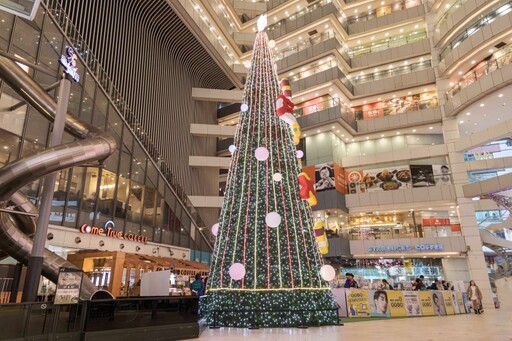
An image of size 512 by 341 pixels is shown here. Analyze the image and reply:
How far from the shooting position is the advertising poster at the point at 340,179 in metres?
23.3

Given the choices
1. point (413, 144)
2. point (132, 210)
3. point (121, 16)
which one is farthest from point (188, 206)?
point (413, 144)

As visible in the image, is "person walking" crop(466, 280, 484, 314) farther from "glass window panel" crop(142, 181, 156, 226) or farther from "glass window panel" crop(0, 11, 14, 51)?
"glass window panel" crop(0, 11, 14, 51)

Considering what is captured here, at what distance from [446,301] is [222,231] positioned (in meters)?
10.5

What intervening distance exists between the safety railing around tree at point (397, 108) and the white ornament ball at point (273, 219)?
19955mm

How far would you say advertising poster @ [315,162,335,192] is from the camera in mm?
23381

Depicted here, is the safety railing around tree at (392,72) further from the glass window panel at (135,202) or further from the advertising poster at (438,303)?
the glass window panel at (135,202)

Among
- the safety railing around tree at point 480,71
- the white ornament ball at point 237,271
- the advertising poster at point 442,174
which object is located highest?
the safety railing around tree at point 480,71

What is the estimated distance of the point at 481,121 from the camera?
22.5 m

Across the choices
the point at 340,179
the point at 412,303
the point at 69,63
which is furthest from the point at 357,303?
the point at 340,179

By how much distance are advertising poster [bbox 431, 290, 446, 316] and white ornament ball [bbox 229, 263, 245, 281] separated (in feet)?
Answer: 30.6

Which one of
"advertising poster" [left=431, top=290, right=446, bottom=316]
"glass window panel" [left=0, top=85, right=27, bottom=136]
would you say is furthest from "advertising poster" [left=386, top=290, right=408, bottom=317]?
"glass window panel" [left=0, top=85, right=27, bottom=136]

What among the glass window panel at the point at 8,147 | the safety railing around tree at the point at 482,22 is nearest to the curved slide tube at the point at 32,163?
the glass window panel at the point at 8,147

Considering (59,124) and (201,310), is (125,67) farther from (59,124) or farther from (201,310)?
(201,310)

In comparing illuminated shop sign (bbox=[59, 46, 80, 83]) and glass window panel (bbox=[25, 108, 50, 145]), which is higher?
glass window panel (bbox=[25, 108, 50, 145])
